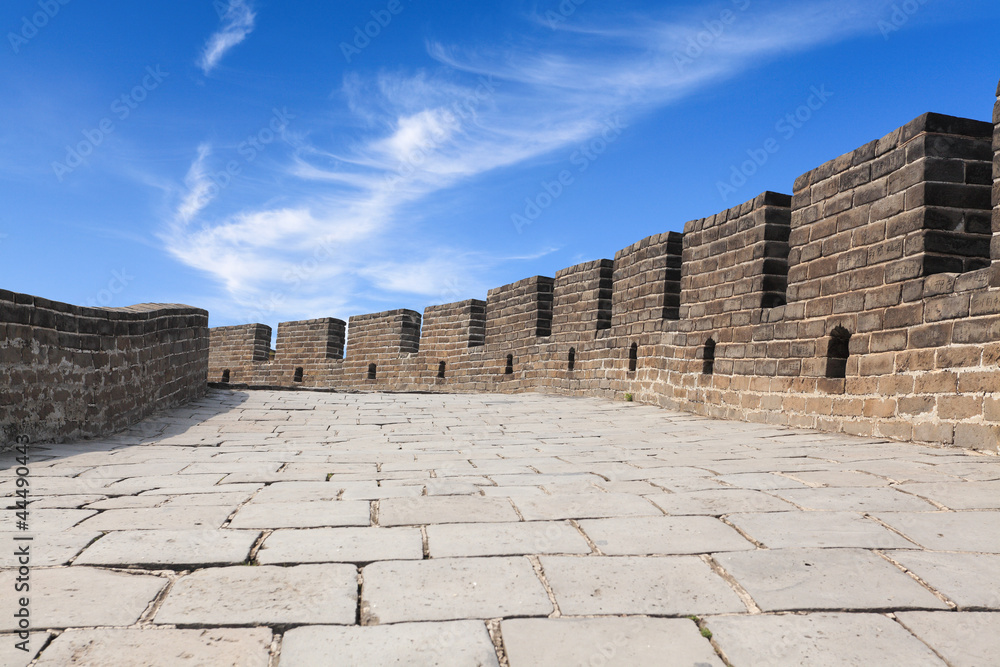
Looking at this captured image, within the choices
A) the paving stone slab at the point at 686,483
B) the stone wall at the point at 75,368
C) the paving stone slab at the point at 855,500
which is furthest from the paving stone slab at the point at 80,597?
the stone wall at the point at 75,368

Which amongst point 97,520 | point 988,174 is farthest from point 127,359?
point 988,174

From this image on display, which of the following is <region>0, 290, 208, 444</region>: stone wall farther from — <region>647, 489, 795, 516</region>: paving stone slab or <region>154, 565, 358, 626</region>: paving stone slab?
<region>647, 489, 795, 516</region>: paving stone slab

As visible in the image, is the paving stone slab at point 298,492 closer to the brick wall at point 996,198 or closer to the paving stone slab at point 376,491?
the paving stone slab at point 376,491

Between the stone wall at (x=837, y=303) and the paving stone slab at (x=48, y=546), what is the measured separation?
17.1ft

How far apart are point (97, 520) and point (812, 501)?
128 inches

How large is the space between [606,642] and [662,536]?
90 cm

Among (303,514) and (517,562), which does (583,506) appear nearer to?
(517,562)

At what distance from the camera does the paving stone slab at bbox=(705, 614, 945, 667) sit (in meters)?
1.80

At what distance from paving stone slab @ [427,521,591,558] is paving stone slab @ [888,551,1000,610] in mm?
1141

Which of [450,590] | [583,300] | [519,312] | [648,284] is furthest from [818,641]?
[519,312]

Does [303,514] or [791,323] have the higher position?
[791,323]

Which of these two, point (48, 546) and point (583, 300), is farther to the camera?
point (583, 300)

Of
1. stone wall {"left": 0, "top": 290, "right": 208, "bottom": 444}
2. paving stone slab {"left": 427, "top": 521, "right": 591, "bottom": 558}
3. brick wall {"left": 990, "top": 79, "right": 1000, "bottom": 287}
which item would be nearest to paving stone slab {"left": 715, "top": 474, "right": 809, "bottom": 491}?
paving stone slab {"left": 427, "top": 521, "right": 591, "bottom": 558}

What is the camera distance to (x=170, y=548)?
8.46ft
